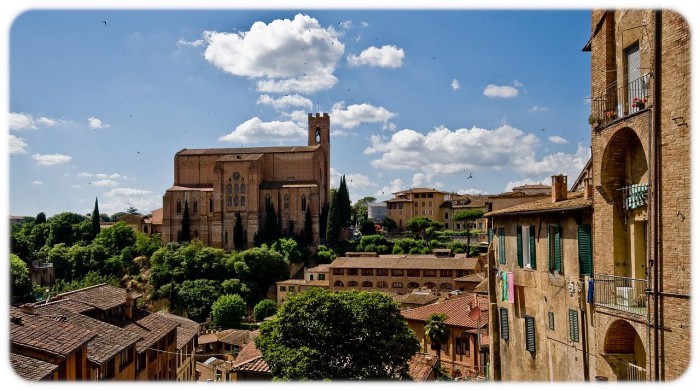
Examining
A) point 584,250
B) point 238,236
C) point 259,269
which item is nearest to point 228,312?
point 259,269

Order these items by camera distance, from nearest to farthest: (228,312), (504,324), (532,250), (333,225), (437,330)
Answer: (532,250), (504,324), (437,330), (228,312), (333,225)

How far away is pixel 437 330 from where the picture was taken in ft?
89.8

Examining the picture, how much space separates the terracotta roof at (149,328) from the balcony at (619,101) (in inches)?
597

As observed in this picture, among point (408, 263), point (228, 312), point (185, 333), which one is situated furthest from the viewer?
point (408, 263)

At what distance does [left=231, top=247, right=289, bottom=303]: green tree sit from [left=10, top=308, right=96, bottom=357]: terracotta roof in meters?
44.2

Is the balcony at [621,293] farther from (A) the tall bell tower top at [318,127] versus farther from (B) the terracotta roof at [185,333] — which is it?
(A) the tall bell tower top at [318,127]

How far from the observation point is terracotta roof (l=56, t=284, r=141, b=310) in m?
20.7

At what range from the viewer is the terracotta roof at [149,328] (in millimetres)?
19656

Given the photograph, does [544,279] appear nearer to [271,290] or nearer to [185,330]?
[185,330]

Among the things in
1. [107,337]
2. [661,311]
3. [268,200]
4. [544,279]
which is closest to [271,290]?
[268,200]

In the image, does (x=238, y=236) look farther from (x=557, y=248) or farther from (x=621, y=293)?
(x=621, y=293)

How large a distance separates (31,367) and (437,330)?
19063 millimetres

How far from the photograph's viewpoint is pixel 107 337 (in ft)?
55.9

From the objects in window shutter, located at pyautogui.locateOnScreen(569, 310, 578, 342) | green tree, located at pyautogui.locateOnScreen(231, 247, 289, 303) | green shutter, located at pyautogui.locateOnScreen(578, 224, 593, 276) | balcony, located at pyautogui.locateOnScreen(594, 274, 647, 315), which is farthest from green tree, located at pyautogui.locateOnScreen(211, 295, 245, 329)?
balcony, located at pyautogui.locateOnScreen(594, 274, 647, 315)
